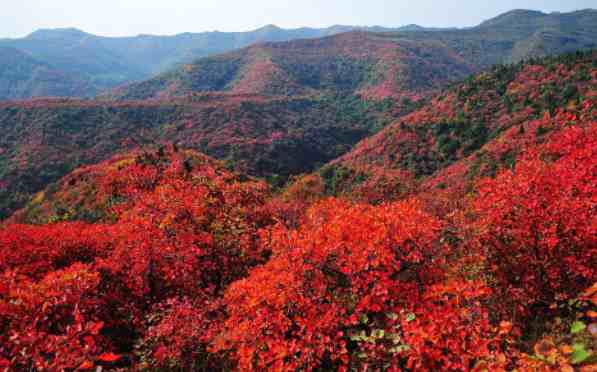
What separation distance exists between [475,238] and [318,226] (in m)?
5.07

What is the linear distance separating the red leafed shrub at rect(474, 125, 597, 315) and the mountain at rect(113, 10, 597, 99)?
332 ft

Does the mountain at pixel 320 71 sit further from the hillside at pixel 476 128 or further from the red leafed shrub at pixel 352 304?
the red leafed shrub at pixel 352 304

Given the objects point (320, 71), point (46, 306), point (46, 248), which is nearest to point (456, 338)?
point (46, 306)

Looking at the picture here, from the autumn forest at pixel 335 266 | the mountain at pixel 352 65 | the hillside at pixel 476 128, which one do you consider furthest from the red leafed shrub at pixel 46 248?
the mountain at pixel 352 65

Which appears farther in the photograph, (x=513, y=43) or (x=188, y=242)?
(x=513, y=43)

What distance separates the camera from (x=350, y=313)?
1038 cm

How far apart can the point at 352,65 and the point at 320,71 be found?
13308mm

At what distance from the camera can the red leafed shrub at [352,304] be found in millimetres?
8711

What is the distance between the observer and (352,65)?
14800 cm

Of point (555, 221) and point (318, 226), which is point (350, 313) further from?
point (555, 221)

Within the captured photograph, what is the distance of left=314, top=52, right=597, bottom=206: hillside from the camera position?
1479 inches

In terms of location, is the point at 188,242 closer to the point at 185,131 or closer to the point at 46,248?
the point at 46,248

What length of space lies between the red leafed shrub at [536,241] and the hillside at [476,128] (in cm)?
1851

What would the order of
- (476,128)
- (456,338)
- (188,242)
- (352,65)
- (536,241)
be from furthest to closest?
(352,65), (476,128), (188,242), (536,241), (456,338)
